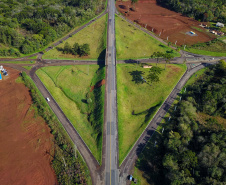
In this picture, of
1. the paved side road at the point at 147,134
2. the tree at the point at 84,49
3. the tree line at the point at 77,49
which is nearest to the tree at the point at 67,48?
the tree line at the point at 77,49

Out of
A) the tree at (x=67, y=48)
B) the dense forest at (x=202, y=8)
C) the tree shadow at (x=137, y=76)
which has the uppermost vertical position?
the dense forest at (x=202, y=8)

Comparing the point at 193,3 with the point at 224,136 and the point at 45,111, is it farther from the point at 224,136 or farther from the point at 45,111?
the point at 45,111

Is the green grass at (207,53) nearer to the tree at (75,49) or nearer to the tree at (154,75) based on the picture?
the tree at (154,75)

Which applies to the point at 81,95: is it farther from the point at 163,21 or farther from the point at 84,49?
the point at 163,21

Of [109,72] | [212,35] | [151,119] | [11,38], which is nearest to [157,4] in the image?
[212,35]

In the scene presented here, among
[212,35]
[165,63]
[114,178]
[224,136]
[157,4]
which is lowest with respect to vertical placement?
[114,178]

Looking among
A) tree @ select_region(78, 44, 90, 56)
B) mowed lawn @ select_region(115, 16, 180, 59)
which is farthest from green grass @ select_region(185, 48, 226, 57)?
tree @ select_region(78, 44, 90, 56)

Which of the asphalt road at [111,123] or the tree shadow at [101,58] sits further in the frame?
the tree shadow at [101,58]

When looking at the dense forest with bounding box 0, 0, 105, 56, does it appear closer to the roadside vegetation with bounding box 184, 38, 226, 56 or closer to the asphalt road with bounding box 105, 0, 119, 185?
the asphalt road with bounding box 105, 0, 119, 185

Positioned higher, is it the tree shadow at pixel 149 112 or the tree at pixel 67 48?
the tree at pixel 67 48
